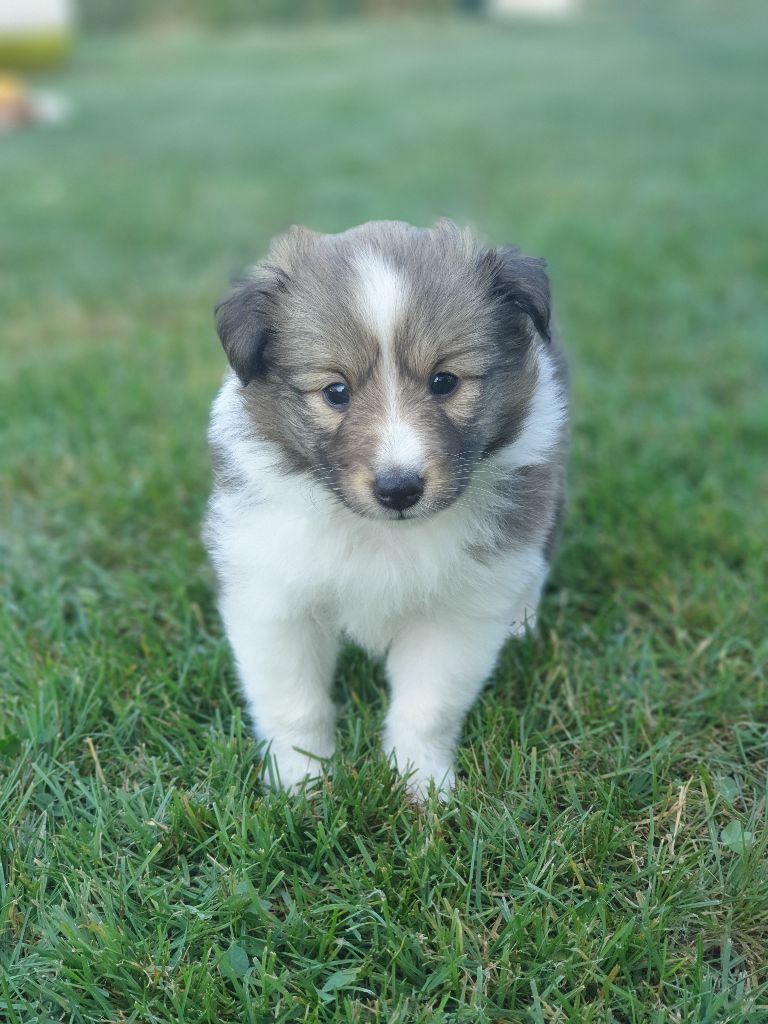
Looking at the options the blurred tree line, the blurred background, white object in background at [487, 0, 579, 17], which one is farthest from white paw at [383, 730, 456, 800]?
white object in background at [487, 0, 579, 17]

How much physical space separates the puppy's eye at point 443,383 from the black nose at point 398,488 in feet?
0.99

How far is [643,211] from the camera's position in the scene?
32.0ft

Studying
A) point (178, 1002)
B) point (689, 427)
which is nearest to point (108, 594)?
point (178, 1002)

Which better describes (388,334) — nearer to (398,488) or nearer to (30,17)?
(398,488)

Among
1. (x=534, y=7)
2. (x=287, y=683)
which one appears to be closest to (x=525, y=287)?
(x=287, y=683)

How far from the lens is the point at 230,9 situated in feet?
95.0

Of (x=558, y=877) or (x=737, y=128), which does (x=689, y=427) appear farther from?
(x=737, y=128)

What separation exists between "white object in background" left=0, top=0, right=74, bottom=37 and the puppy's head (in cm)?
2078

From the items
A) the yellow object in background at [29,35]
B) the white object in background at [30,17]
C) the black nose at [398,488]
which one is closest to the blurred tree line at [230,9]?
the white object in background at [30,17]

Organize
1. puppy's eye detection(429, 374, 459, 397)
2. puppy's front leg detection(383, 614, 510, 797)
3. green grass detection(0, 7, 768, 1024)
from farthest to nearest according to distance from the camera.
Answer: puppy's front leg detection(383, 614, 510, 797)
puppy's eye detection(429, 374, 459, 397)
green grass detection(0, 7, 768, 1024)

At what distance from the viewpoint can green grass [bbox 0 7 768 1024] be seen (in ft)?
8.27

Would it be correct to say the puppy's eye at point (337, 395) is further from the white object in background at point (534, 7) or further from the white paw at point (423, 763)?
the white object in background at point (534, 7)

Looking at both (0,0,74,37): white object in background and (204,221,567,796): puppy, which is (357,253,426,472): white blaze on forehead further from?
(0,0,74,37): white object in background

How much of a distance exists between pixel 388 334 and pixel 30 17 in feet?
71.4
